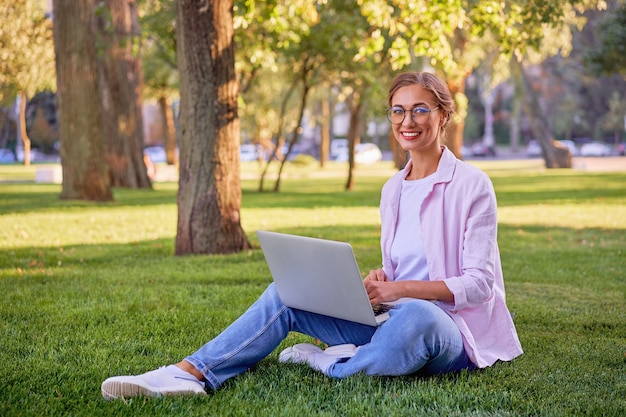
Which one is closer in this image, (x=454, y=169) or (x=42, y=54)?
(x=454, y=169)

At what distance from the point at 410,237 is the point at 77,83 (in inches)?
535

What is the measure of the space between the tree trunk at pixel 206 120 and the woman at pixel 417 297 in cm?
493

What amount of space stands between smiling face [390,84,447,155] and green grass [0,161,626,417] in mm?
1145

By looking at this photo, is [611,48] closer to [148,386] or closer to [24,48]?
[148,386]

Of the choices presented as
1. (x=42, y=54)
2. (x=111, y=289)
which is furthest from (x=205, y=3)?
(x=42, y=54)

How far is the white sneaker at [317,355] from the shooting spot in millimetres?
4328

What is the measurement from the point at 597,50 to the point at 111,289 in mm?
17009

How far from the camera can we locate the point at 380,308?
4109 mm

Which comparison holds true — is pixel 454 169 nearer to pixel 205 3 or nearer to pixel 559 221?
pixel 205 3

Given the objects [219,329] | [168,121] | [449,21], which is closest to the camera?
[219,329]

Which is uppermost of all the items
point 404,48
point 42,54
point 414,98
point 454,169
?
point 42,54

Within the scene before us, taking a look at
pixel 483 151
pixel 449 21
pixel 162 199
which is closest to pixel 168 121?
pixel 162 199

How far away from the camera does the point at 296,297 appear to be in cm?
414

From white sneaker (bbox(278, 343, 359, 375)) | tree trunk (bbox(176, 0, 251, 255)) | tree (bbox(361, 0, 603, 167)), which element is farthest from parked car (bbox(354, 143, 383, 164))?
white sneaker (bbox(278, 343, 359, 375))
